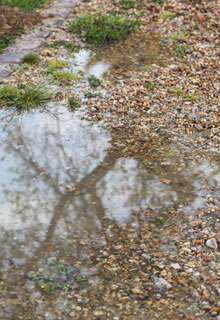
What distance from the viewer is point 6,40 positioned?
812 centimetres

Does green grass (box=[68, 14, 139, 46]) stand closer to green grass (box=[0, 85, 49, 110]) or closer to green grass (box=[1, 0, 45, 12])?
green grass (box=[1, 0, 45, 12])

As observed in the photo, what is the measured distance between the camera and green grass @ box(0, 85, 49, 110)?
634 cm

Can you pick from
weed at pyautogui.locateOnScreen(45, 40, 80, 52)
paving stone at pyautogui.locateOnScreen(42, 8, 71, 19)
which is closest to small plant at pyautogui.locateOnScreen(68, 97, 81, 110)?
weed at pyautogui.locateOnScreen(45, 40, 80, 52)

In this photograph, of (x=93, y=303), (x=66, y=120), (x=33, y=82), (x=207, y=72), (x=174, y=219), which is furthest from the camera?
(x=207, y=72)

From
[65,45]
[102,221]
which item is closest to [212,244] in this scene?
[102,221]

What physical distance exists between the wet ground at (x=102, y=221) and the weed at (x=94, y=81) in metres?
0.38

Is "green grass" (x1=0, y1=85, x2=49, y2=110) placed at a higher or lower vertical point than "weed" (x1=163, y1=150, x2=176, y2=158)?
higher

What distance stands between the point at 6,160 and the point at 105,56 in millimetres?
3190

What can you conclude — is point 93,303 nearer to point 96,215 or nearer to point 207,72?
point 96,215

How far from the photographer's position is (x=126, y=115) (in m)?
6.31

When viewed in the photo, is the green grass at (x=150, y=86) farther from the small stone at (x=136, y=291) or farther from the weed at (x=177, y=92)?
the small stone at (x=136, y=291)

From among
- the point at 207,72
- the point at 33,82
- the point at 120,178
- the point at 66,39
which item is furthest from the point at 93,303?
the point at 66,39

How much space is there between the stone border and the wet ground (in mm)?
1243

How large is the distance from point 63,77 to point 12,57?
3.42ft
